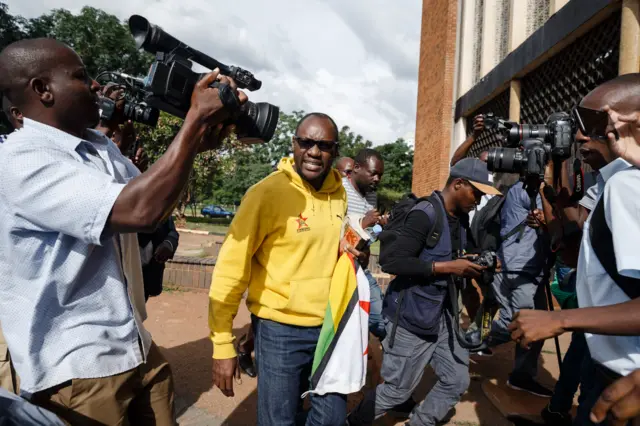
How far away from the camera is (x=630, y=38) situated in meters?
4.60

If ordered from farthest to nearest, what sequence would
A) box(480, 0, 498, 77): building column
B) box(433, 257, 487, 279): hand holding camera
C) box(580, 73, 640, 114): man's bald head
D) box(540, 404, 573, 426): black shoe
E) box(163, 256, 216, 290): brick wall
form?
box(480, 0, 498, 77): building column, box(163, 256, 216, 290): brick wall, box(540, 404, 573, 426): black shoe, box(433, 257, 487, 279): hand holding camera, box(580, 73, 640, 114): man's bald head

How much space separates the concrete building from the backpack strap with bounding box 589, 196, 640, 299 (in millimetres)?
3972

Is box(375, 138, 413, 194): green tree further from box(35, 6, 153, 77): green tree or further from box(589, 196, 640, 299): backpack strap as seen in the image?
box(589, 196, 640, 299): backpack strap

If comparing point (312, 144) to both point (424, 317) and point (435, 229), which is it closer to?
point (435, 229)

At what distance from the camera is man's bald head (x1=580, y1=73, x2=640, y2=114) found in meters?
1.62

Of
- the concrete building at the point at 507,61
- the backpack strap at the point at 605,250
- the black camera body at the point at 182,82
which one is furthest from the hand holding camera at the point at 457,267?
the concrete building at the point at 507,61

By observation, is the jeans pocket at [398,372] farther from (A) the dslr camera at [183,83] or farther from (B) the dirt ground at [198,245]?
(B) the dirt ground at [198,245]

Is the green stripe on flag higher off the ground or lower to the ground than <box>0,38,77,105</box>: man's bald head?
lower

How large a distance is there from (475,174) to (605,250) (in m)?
1.56

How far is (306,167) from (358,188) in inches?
109

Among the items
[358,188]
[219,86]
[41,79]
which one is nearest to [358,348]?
[219,86]

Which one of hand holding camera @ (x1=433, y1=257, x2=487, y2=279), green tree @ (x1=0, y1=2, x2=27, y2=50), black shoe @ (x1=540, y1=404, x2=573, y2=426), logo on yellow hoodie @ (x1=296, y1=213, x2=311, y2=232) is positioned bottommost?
black shoe @ (x1=540, y1=404, x2=573, y2=426)

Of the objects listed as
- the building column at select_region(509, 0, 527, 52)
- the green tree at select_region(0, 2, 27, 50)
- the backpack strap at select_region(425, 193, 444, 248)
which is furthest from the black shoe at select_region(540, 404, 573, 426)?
the green tree at select_region(0, 2, 27, 50)

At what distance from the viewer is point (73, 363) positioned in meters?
1.44
